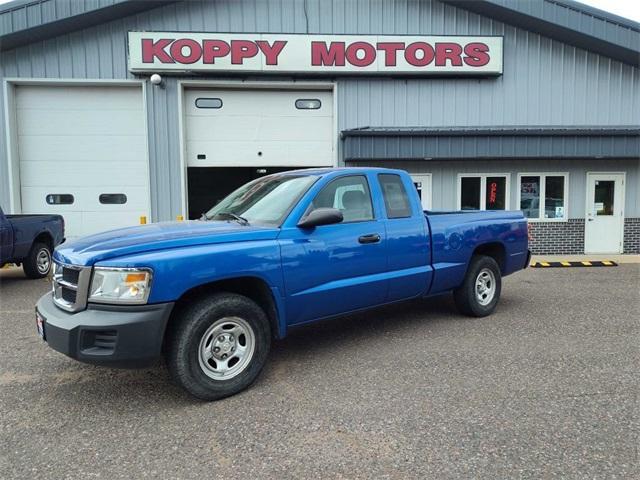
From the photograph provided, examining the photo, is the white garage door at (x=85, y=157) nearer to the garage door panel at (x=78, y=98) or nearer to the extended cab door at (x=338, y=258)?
the garage door panel at (x=78, y=98)

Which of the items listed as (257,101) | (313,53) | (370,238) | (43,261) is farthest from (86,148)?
(370,238)

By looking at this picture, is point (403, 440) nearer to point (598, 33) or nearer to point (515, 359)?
point (515, 359)

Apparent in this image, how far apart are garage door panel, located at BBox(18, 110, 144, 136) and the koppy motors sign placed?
1.35 m

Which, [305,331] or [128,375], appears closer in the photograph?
[128,375]

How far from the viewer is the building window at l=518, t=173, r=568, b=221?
12.7 metres

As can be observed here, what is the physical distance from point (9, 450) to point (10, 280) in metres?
7.49

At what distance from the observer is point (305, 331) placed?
553cm

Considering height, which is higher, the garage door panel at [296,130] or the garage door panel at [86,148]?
the garage door panel at [296,130]

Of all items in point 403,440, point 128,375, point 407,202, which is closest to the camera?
point 403,440

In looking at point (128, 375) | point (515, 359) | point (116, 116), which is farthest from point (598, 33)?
point (128, 375)

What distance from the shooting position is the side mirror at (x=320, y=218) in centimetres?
402

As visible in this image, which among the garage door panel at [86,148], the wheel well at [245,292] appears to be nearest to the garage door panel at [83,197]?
the garage door panel at [86,148]

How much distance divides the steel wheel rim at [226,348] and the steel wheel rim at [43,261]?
735cm

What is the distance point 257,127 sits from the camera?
41.9 feet
